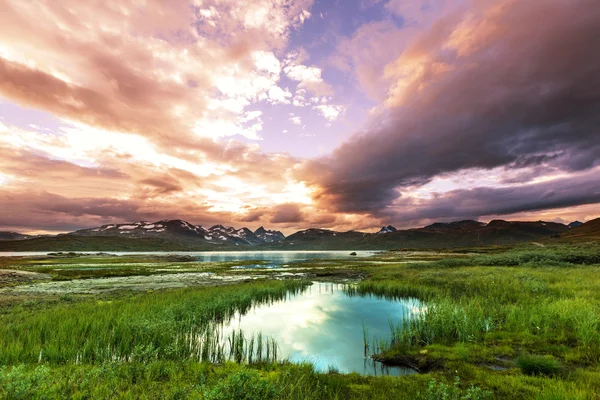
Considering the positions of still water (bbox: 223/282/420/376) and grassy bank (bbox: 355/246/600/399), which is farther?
still water (bbox: 223/282/420/376)

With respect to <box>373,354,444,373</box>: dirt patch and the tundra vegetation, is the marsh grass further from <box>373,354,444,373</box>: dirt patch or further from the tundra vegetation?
<box>373,354,444,373</box>: dirt patch

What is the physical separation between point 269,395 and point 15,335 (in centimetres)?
1686

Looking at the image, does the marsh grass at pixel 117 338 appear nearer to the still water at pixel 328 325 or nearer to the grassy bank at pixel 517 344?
the still water at pixel 328 325

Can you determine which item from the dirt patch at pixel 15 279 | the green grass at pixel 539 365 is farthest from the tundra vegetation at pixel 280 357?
the dirt patch at pixel 15 279

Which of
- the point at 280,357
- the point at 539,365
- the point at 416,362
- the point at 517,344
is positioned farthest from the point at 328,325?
the point at 539,365

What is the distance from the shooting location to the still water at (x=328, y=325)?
1596 cm

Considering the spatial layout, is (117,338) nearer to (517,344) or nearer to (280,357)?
(280,357)

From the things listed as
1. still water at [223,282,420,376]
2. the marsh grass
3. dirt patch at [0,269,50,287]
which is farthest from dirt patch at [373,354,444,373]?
dirt patch at [0,269,50,287]

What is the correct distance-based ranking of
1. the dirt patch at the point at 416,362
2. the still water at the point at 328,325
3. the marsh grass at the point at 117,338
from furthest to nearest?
the still water at the point at 328,325, the dirt patch at the point at 416,362, the marsh grass at the point at 117,338

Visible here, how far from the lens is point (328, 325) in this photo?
76.5 feet

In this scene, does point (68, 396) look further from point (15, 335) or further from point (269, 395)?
point (15, 335)

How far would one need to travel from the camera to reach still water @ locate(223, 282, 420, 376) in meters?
16.0

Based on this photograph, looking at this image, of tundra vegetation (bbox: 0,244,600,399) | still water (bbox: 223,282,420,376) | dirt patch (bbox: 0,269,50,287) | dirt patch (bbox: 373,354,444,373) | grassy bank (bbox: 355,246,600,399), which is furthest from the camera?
dirt patch (bbox: 0,269,50,287)

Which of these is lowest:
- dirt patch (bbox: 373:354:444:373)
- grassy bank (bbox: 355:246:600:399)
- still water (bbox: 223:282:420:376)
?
still water (bbox: 223:282:420:376)
